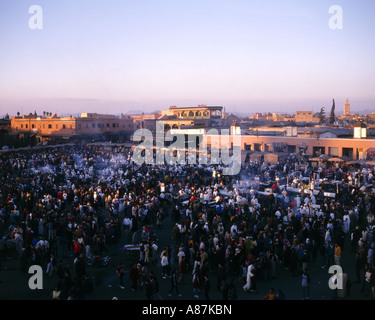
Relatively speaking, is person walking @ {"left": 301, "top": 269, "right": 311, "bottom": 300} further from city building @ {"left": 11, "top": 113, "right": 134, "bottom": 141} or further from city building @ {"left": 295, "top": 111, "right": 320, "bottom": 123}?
city building @ {"left": 295, "top": 111, "right": 320, "bottom": 123}

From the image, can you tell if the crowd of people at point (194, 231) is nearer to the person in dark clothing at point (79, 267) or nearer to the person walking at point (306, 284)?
the person in dark clothing at point (79, 267)

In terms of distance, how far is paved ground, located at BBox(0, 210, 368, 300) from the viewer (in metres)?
8.53

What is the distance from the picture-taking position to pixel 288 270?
10.0 m

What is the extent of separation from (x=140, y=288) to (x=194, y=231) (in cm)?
319

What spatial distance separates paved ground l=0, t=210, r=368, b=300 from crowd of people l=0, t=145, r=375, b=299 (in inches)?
6.6

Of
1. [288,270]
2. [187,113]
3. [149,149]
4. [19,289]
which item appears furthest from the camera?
[187,113]

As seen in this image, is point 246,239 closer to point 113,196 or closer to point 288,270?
point 288,270

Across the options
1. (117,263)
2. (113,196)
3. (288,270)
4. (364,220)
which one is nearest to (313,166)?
(364,220)

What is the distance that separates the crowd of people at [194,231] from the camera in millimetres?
9039

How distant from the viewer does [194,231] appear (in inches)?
461

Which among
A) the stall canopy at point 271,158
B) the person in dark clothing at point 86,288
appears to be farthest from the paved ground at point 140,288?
the stall canopy at point 271,158

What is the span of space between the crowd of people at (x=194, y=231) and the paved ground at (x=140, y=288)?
167 millimetres

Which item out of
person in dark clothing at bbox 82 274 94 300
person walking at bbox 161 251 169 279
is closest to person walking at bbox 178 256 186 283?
person walking at bbox 161 251 169 279
